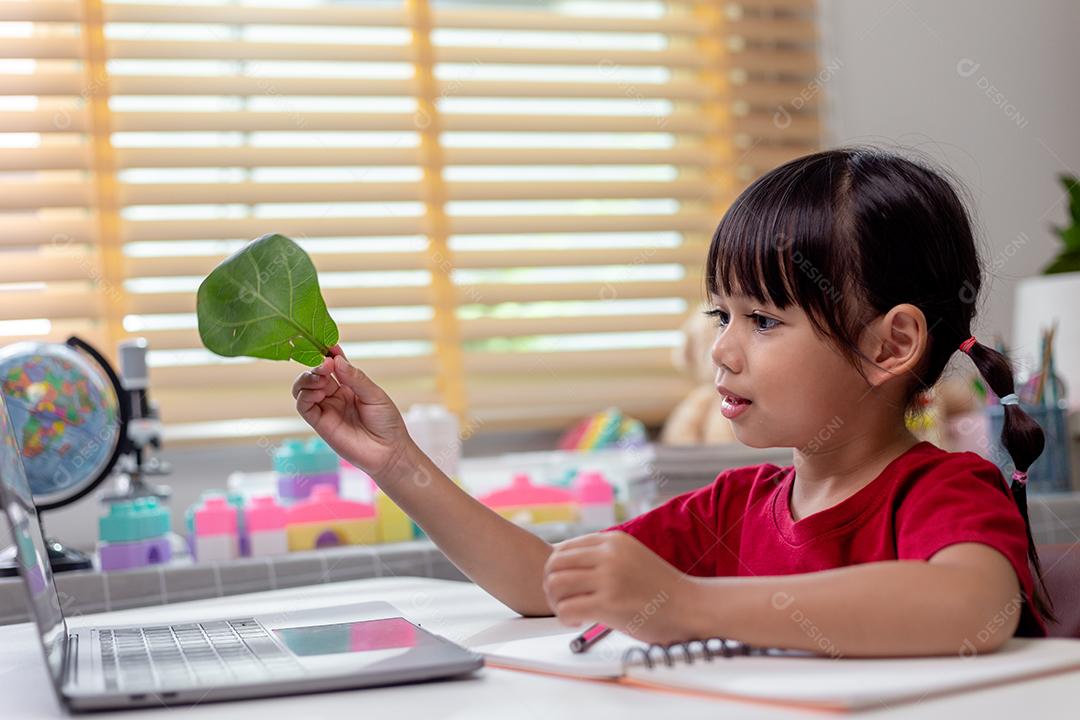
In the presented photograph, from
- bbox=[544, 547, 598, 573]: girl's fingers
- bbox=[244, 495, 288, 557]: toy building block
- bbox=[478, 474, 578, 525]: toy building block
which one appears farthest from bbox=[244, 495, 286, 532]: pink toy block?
bbox=[544, 547, 598, 573]: girl's fingers

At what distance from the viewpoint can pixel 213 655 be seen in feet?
2.29

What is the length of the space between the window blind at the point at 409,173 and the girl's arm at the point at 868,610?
1.58 m

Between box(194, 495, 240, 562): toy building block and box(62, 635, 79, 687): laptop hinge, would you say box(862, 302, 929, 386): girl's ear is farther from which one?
box(194, 495, 240, 562): toy building block

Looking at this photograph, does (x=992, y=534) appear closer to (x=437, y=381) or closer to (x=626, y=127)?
(x=437, y=381)

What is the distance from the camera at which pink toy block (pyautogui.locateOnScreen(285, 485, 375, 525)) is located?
1.46 metres

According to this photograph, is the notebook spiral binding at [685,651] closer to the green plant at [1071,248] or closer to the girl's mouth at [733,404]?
the girl's mouth at [733,404]

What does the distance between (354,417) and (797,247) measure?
0.36 m

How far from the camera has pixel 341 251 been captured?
2225 millimetres

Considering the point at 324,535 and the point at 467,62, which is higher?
the point at 467,62

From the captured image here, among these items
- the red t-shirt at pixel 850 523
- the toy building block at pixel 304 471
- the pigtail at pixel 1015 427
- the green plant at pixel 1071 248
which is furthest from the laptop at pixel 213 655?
the green plant at pixel 1071 248

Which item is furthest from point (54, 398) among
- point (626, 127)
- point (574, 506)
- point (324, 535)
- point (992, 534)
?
point (626, 127)

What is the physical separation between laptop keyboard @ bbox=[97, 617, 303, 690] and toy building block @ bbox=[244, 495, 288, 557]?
550mm

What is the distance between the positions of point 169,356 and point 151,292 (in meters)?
0.12

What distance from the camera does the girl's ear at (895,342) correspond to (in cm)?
87
